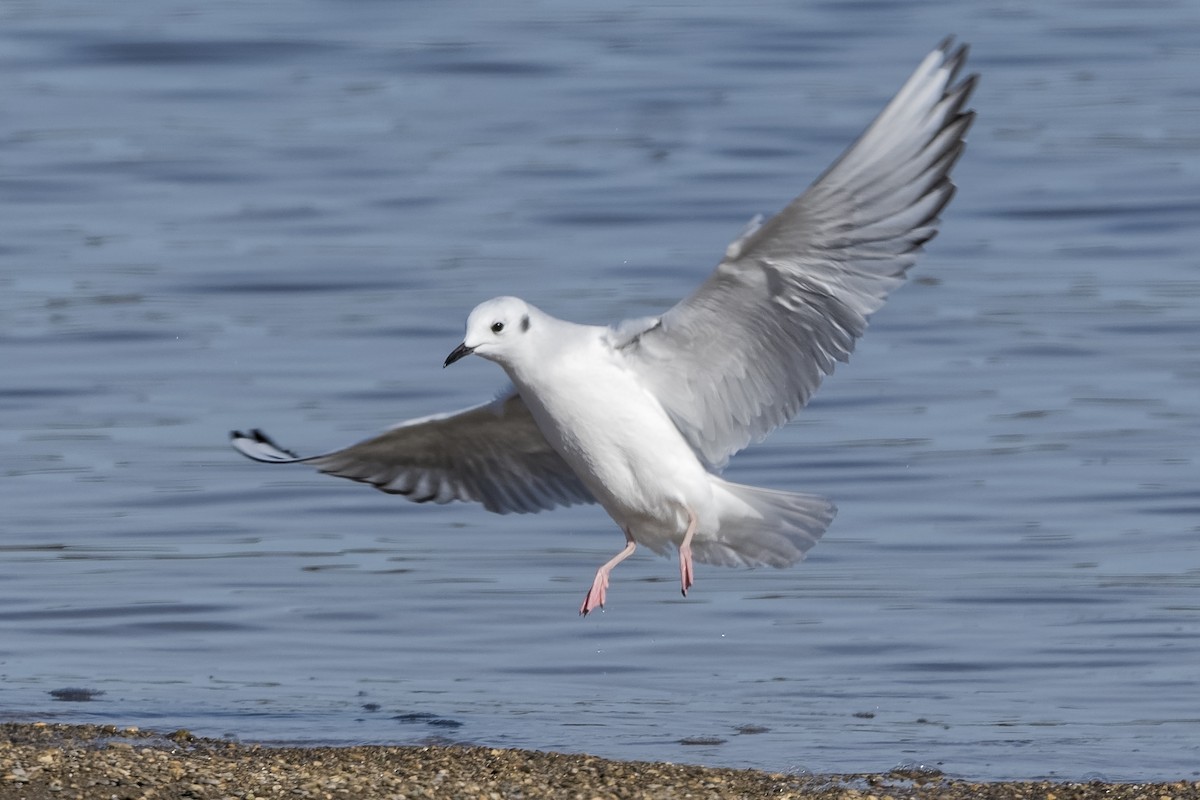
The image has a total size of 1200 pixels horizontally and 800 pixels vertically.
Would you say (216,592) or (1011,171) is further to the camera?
(1011,171)

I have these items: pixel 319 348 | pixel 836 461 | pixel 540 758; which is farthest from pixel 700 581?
pixel 319 348

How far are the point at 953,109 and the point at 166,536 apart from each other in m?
4.86

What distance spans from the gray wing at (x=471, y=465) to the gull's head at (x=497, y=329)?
79 cm

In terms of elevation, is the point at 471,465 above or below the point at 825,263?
below

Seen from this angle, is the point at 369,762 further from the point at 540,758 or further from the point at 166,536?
the point at 166,536

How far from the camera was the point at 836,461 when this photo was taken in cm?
1169

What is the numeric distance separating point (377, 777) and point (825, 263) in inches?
81.2

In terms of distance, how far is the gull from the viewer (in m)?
7.17

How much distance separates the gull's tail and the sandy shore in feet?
3.50

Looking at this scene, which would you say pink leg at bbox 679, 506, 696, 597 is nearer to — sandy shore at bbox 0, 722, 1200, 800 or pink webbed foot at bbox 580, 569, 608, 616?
pink webbed foot at bbox 580, 569, 608, 616

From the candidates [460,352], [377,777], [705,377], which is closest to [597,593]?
[705,377]

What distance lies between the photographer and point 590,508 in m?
11.6

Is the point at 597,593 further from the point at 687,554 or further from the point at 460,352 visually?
the point at 460,352

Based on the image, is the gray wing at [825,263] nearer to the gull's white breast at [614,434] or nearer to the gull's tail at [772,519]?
the gull's white breast at [614,434]
